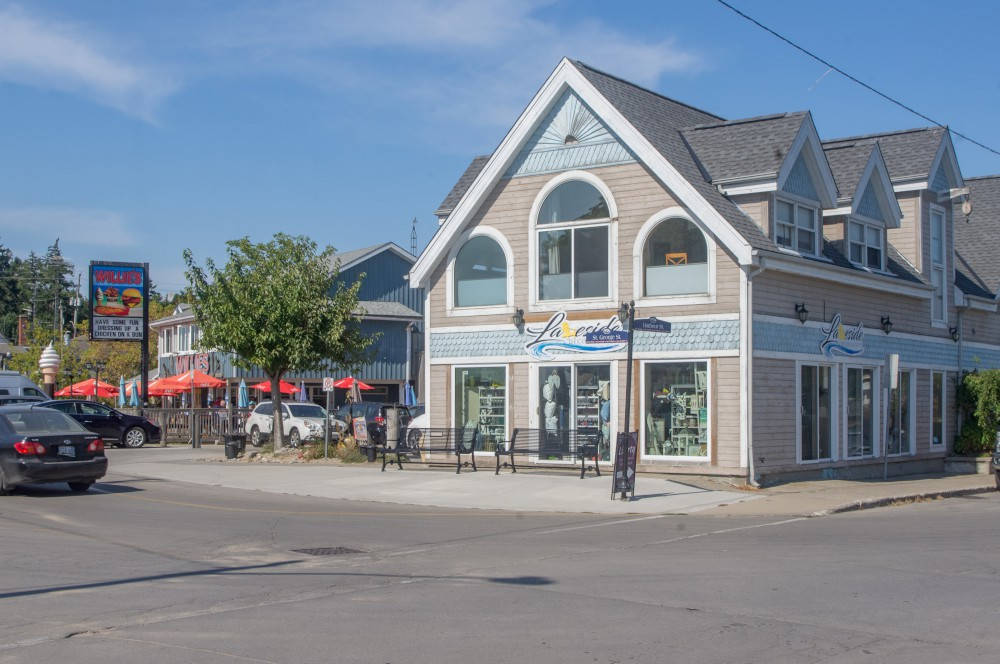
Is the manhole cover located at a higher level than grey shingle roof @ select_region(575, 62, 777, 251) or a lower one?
lower

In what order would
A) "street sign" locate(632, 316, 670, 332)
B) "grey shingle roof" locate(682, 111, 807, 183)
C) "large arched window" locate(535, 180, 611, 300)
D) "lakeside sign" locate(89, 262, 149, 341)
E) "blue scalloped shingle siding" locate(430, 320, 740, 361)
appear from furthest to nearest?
"lakeside sign" locate(89, 262, 149, 341) < "large arched window" locate(535, 180, 611, 300) < "grey shingle roof" locate(682, 111, 807, 183) < "blue scalloped shingle siding" locate(430, 320, 740, 361) < "street sign" locate(632, 316, 670, 332)

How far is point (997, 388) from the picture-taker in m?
28.7

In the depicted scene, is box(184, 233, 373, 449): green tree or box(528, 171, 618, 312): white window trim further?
A: box(184, 233, 373, 449): green tree

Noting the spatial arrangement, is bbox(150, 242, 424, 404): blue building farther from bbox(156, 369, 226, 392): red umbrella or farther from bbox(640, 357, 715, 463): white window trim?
bbox(640, 357, 715, 463): white window trim

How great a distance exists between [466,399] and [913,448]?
1176cm

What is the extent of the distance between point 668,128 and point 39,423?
1485cm

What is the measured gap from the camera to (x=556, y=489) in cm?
2009

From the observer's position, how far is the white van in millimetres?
36375

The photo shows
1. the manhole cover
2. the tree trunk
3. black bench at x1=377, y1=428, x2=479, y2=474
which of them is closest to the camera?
the manhole cover

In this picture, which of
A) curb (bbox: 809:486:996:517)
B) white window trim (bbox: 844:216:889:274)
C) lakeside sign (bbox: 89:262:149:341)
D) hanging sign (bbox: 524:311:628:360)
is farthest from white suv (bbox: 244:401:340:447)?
curb (bbox: 809:486:996:517)

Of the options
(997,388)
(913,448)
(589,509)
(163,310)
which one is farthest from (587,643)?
(163,310)

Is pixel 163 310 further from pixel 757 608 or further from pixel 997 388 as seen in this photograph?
pixel 757 608

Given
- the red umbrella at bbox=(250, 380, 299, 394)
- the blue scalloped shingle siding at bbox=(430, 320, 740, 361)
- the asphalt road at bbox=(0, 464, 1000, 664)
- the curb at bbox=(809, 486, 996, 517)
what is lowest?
the curb at bbox=(809, 486, 996, 517)

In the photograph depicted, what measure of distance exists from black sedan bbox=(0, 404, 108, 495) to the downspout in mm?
12441
